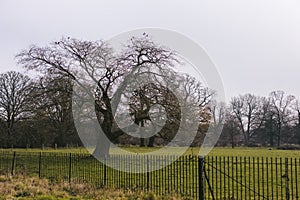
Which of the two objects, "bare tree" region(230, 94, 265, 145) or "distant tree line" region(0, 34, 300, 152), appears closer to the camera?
"distant tree line" region(0, 34, 300, 152)

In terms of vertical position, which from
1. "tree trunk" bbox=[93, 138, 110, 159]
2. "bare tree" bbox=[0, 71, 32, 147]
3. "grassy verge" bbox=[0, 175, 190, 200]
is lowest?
"grassy verge" bbox=[0, 175, 190, 200]

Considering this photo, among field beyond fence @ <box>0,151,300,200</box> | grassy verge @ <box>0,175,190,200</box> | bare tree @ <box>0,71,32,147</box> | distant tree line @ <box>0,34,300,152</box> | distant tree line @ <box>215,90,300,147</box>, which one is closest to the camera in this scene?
field beyond fence @ <box>0,151,300,200</box>

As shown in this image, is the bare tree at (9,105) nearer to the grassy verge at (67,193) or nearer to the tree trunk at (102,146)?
the tree trunk at (102,146)

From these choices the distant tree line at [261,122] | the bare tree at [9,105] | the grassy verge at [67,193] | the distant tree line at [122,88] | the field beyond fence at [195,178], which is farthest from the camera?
the distant tree line at [261,122]

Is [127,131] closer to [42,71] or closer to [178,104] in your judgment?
[178,104]

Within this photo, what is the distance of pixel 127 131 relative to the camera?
24.8 metres

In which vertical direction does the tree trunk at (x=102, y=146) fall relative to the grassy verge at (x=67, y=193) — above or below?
above

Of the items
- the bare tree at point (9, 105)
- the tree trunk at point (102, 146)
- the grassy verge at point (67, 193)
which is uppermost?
the bare tree at point (9, 105)

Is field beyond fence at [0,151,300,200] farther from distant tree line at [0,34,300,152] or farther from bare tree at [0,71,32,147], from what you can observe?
bare tree at [0,71,32,147]

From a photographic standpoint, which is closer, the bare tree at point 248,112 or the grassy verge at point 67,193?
the grassy verge at point 67,193

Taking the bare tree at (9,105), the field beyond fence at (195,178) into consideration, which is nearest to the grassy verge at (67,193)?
the field beyond fence at (195,178)

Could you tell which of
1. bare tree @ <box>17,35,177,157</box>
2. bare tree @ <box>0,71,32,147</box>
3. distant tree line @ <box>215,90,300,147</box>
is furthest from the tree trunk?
distant tree line @ <box>215,90,300,147</box>

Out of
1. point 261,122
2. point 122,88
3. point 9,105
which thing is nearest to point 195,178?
point 122,88

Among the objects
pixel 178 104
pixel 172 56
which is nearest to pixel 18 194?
pixel 178 104
